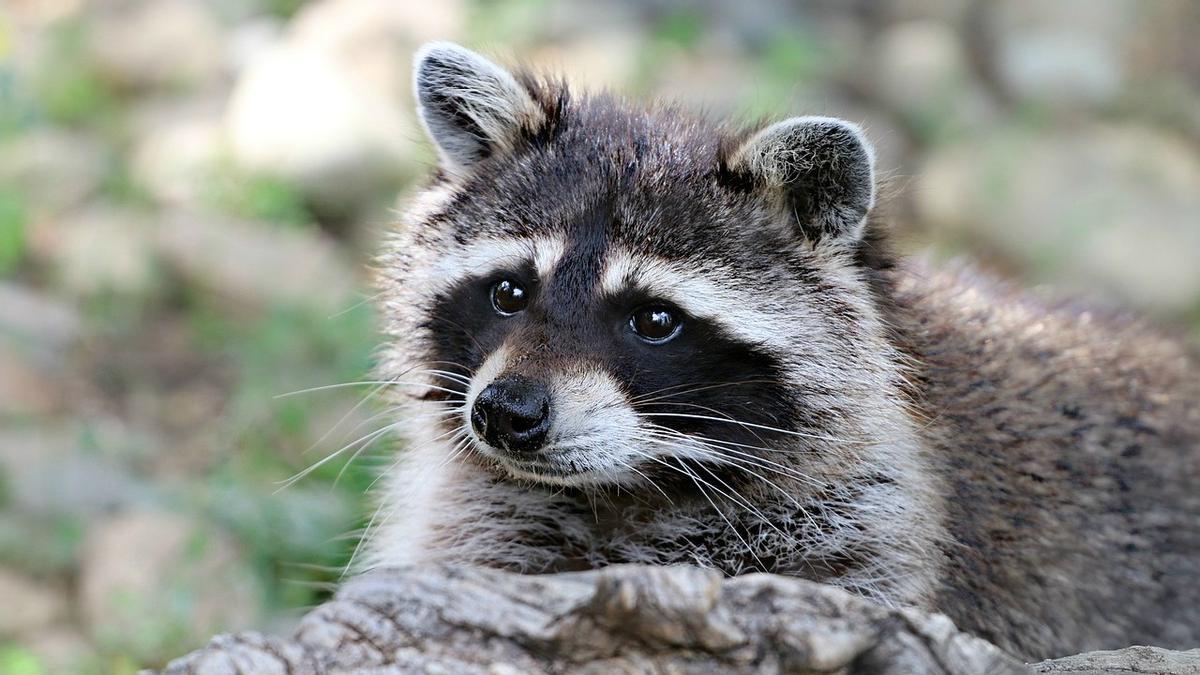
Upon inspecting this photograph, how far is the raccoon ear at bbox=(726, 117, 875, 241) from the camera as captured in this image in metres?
3.88

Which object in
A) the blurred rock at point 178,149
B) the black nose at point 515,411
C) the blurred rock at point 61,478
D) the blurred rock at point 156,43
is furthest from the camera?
the blurred rock at point 156,43

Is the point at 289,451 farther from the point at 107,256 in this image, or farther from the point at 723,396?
the point at 723,396

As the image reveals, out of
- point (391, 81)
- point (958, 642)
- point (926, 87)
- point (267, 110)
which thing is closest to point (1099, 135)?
point (926, 87)

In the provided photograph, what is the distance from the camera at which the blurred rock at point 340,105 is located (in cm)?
1006

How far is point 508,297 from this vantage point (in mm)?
4055

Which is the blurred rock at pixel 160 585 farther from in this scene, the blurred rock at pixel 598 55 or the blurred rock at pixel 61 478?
the blurred rock at pixel 598 55

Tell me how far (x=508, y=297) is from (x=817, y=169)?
1.03 m

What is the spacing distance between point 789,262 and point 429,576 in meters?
1.68

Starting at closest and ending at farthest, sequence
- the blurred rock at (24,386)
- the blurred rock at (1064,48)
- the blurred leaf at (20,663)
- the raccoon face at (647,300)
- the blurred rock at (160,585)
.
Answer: the raccoon face at (647,300) < the blurred leaf at (20,663) < the blurred rock at (160,585) < the blurred rock at (24,386) < the blurred rock at (1064,48)

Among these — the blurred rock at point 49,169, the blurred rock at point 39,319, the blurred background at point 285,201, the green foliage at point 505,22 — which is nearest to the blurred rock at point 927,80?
the blurred background at point 285,201

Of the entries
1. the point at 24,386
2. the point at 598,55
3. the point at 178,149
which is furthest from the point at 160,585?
the point at 598,55

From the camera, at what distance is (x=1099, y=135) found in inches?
485

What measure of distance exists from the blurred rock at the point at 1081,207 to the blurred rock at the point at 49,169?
651 cm

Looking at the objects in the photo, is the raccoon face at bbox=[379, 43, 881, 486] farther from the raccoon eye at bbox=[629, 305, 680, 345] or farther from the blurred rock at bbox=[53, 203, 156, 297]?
the blurred rock at bbox=[53, 203, 156, 297]
